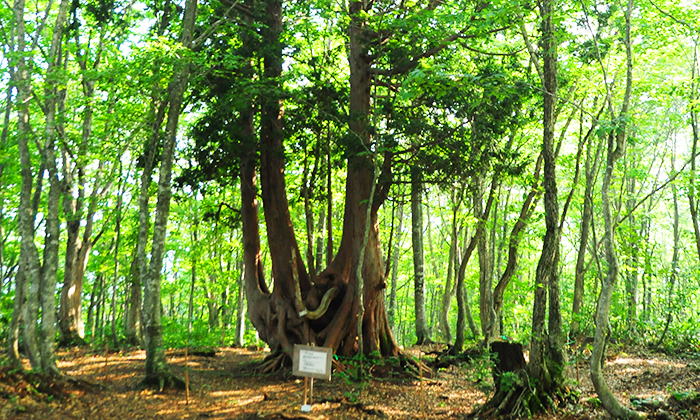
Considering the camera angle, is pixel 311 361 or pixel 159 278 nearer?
pixel 311 361

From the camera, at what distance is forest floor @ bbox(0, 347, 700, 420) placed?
7.27 m

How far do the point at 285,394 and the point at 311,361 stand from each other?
2358 mm

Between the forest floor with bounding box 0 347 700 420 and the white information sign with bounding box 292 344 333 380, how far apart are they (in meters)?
0.63

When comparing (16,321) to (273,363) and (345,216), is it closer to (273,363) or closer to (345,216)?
(273,363)

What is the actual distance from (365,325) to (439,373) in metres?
2.16

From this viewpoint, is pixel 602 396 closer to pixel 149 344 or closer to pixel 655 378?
pixel 655 378

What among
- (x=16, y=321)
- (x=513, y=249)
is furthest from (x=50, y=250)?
(x=513, y=249)

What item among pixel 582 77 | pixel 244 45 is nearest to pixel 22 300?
pixel 244 45

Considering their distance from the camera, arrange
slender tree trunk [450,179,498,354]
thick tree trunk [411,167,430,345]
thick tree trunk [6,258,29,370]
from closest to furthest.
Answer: thick tree trunk [6,258,29,370], slender tree trunk [450,179,498,354], thick tree trunk [411,167,430,345]

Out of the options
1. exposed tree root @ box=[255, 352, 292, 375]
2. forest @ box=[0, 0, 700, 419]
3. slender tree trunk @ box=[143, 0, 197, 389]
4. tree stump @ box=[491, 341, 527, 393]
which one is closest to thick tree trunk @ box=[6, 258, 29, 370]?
forest @ box=[0, 0, 700, 419]

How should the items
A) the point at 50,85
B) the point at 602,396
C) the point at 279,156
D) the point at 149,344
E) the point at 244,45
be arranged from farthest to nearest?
the point at 279,156, the point at 244,45, the point at 149,344, the point at 50,85, the point at 602,396

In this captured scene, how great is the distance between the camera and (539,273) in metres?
7.56

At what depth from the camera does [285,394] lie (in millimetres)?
9859

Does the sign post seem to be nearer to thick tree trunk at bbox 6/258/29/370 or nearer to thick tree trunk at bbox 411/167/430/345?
thick tree trunk at bbox 6/258/29/370
